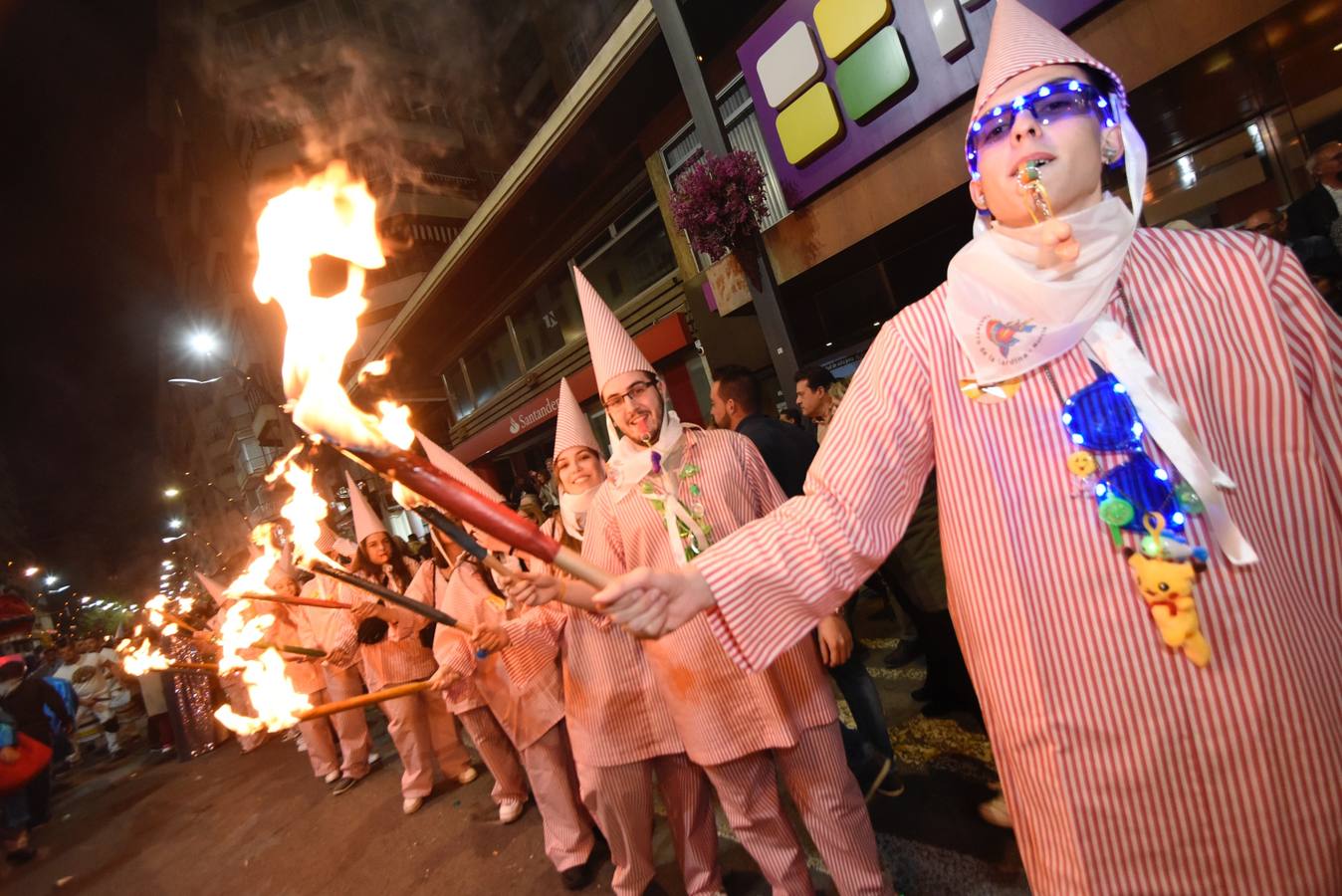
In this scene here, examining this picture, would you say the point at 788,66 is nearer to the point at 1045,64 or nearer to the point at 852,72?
the point at 852,72

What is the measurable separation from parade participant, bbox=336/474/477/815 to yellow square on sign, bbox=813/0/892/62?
743 centimetres

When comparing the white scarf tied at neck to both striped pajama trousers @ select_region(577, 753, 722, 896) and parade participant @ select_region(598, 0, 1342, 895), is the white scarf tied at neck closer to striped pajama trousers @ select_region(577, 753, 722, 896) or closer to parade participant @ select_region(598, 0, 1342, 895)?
striped pajama trousers @ select_region(577, 753, 722, 896)

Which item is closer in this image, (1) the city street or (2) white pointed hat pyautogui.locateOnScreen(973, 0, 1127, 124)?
(2) white pointed hat pyautogui.locateOnScreen(973, 0, 1127, 124)

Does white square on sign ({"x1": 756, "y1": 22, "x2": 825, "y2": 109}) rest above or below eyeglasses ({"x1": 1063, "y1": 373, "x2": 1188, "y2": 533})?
above

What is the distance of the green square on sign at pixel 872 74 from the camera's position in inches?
287

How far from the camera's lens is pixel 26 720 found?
9422 mm

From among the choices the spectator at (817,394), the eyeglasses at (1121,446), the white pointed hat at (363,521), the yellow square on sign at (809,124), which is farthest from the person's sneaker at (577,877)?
the yellow square on sign at (809,124)

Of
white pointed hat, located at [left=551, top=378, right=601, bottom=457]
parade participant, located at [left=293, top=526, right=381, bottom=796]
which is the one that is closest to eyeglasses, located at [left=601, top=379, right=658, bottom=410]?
white pointed hat, located at [left=551, top=378, right=601, bottom=457]

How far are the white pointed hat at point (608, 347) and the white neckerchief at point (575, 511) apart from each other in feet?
2.94

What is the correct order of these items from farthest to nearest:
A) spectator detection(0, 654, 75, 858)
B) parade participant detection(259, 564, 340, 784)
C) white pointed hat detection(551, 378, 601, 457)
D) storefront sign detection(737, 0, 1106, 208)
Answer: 1. spectator detection(0, 654, 75, 858)
2. parade participant detection(259, 564, 340, 784)
3. storefront sign detection(737, 0, 1106, 208)
4. white pointed hat detection(551, 378, 601, 457)

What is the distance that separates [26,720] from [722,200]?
12483 millimetres

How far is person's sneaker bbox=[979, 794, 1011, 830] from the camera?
10.8 feet

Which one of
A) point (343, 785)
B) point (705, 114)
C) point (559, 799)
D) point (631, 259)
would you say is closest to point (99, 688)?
point (343, 785)

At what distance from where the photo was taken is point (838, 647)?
8.99 ft
